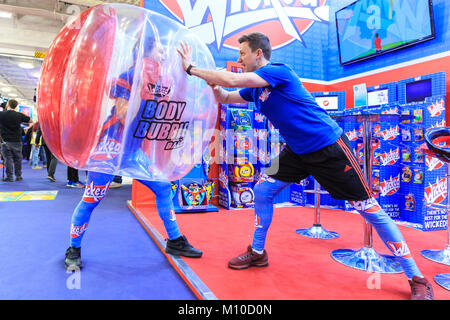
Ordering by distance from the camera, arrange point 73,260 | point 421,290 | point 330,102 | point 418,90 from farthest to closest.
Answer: point 330,102, point 418,90, point 73,260, point 421,290

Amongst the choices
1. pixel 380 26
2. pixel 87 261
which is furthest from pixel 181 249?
pixel 380 26

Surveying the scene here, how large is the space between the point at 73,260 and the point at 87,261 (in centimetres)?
15

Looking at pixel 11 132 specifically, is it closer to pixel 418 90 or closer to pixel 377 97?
pixel 377 97

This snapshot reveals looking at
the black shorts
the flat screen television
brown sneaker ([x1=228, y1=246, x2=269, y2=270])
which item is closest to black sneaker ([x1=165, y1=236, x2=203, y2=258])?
brown sneaker ([x1=228, y1=246, x2=269, y2=270])

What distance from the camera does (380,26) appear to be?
4.11m

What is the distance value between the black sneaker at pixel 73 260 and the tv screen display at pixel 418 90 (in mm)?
3683

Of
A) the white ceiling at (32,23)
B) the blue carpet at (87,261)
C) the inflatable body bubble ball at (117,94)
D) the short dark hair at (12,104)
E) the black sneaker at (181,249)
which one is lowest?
the blue carpet at (87,261)

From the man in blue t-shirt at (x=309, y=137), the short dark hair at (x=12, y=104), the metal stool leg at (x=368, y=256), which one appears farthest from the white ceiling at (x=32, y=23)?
the metal stool leg at (x=368, y=256)

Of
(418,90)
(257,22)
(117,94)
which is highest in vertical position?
(257,22)

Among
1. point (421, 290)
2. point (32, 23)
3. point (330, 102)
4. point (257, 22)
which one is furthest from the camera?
point (32, 23)

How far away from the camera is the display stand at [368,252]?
6.75 ft

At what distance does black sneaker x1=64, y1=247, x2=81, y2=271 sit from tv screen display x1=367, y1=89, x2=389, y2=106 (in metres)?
3.70

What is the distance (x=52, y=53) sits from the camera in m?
1.29

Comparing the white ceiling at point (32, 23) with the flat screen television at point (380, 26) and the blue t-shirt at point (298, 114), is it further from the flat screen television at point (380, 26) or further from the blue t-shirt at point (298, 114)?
the blue t-shirt at point (298, 114)
